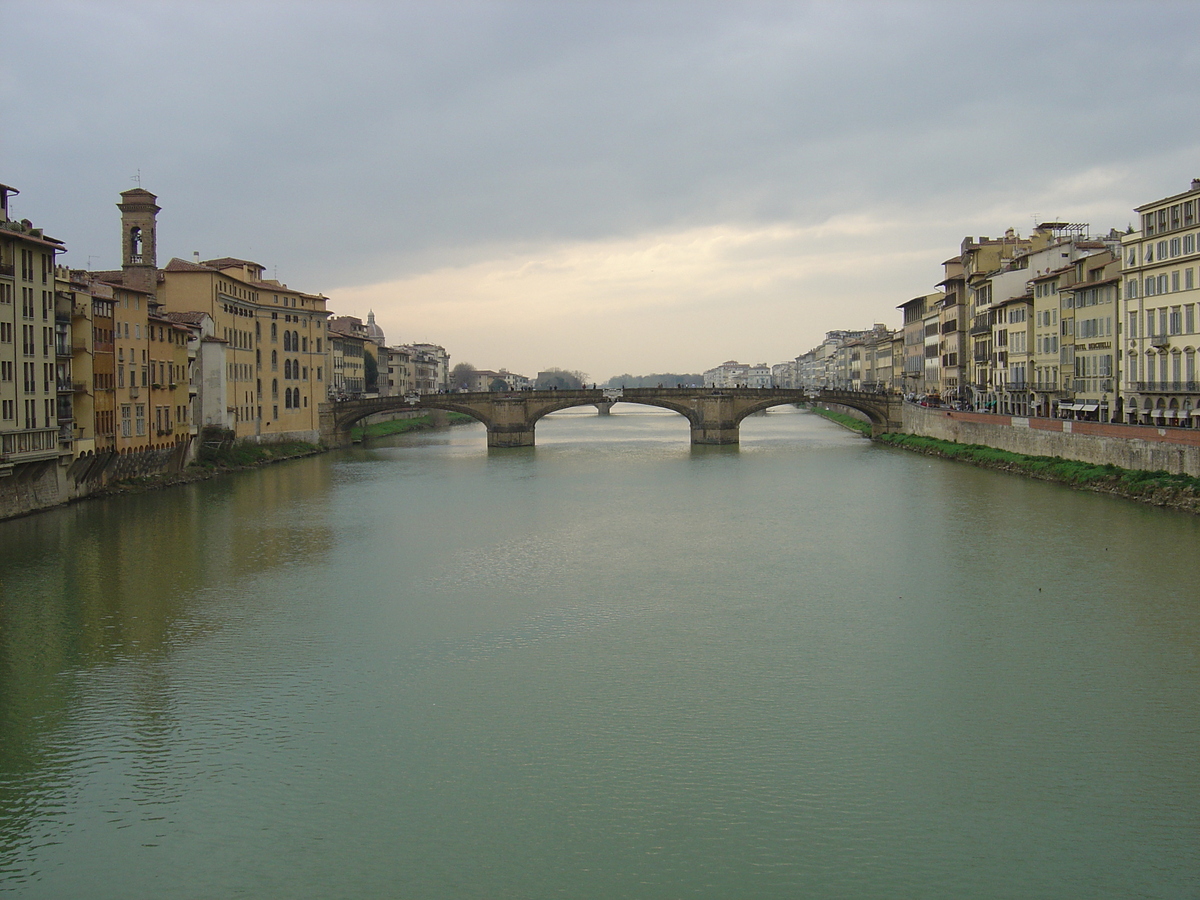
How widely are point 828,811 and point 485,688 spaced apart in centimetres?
549

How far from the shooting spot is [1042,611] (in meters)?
18.3

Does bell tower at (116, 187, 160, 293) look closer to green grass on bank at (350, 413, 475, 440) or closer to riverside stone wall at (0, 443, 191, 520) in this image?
riverside stone wall at (0, 443, 191, 520)

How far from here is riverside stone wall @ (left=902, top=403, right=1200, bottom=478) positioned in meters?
29.0

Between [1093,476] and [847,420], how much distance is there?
53.3m

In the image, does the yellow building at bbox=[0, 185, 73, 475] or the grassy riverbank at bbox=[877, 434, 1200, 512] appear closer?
the yellow building at bbox=[0, 185, 73, 475]

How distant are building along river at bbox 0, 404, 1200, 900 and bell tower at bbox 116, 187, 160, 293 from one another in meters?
20.4

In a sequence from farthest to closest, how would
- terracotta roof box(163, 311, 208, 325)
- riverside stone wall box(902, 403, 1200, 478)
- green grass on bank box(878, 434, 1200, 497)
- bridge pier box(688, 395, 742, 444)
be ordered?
1. bridge pier box(688, 395, 742, 444)
2. terracotta roof box(163, 311, 208, 325)
3. riverside stone wall box(902, 403, 1200, 478)
4. green grass on bank box(878, 434, 1200, 497)

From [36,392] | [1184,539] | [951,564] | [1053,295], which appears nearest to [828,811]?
[951,564]

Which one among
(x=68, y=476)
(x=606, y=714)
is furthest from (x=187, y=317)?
(x=606, y=714)

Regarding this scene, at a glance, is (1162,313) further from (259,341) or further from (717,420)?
(259,341)

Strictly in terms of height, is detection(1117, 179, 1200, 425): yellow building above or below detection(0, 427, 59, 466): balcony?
above

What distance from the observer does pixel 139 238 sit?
148ft

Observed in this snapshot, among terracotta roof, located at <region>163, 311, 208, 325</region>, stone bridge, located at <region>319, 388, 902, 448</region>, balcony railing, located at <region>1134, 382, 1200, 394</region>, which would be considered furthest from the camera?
stone bridge, located at <region>319, 388, 902, 448</region>

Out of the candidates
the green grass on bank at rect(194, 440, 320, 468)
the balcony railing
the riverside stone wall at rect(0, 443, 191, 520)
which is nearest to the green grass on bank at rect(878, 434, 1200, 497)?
the balcony railing
